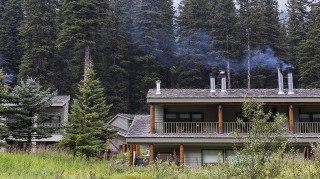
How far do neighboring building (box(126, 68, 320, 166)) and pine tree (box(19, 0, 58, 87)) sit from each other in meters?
22.2

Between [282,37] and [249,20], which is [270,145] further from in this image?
[282,37]

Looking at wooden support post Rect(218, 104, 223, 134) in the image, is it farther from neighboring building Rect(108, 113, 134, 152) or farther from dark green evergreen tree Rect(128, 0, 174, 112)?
dark green evergreen tree Rect(128, 0, 174, 112)

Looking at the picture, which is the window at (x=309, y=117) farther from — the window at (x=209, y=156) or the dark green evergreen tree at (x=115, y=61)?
the dark green evergreen tree at (x=115, y=61)

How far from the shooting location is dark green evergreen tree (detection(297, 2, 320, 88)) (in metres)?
45.6

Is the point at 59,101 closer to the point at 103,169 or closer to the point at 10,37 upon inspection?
the point at 103,169

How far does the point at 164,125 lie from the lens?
2586 centimetres

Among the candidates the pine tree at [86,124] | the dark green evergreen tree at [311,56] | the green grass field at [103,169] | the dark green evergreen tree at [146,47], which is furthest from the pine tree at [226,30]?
the green grass field at [103,169]

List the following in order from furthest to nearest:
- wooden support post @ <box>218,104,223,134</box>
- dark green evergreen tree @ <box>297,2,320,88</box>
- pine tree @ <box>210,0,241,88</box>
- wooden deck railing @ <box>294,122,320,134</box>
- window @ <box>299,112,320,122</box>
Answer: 1. pine tree @ <box>210,0,241,88</box>
2. dark green evergreen tree @ <box>297,2,320,88</box>
3. window @ <box>299,112,320,122</box>
4. wooden deck railing @ <box>294,122,320,134</box>
5. wooden support post @ <box>218,104,223,134</box>

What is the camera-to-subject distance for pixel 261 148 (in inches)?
298

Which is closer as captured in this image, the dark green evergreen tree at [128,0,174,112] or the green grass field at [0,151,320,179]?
the green grass field at [0,151,320,179]

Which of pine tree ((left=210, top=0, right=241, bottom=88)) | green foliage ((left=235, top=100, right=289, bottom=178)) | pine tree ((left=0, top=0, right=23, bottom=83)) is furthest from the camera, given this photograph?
pine tree ((left=0, top=0, right=23, bottom=83))

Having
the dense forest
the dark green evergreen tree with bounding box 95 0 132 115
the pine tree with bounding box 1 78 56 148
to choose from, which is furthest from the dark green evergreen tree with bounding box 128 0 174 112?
the pine tree with bounding box 1 78 56 148

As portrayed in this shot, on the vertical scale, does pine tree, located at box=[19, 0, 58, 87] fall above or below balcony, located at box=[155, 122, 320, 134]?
above

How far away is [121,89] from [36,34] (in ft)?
39.0
